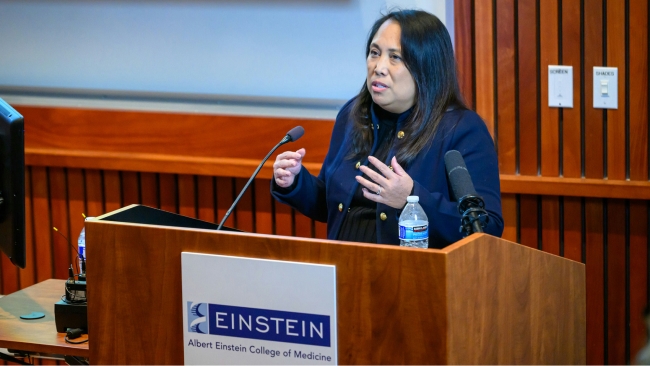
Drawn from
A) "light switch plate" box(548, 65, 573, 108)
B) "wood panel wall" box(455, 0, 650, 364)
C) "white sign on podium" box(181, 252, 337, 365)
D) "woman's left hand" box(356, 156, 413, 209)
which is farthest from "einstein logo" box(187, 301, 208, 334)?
Answer: "light switch plate" box(548, 65, 573, 108)

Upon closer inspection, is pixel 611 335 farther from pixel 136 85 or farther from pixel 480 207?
pixel 136 85

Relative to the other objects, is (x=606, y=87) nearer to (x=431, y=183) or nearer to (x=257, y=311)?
(x=431, y=183)

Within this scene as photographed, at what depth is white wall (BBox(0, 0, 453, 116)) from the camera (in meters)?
3.27

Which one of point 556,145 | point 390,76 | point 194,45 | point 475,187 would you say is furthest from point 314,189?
point 194,45

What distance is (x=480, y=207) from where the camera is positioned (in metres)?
1.48

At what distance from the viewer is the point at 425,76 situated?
211 cm

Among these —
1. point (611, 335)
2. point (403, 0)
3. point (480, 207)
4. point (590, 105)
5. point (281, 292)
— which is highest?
point (403, 0)

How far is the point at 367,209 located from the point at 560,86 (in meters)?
1.30

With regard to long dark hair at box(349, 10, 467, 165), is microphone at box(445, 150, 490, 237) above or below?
below

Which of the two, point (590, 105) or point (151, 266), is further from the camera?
point (590, 105)

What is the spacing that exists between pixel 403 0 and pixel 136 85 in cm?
145

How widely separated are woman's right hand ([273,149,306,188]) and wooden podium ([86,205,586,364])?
19.1 inches

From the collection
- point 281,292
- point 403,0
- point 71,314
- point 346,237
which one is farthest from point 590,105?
point 71,314

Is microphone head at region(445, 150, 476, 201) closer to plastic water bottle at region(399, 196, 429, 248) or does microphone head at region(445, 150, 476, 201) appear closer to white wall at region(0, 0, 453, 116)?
plastic water bottle at region(399, 196, 429, 248)
